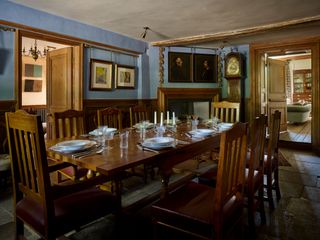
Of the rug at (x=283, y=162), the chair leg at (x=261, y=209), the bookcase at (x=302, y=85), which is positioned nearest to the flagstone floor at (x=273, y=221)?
the chair leg at (x=261, y=209)

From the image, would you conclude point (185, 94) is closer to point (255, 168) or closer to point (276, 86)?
point (276, 86)

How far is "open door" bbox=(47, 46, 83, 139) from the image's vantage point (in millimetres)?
3924

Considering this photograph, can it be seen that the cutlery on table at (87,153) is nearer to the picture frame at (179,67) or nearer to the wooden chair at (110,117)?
the wooden chair at (110,117)

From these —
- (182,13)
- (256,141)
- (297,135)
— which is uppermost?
(182,13)

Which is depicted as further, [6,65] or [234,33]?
[234,33]

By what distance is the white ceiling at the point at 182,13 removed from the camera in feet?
10.1

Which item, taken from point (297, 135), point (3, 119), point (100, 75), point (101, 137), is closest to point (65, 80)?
point (100, 75)

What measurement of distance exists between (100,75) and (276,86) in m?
4.40

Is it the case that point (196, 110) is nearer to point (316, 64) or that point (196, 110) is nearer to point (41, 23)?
point (316, 64)

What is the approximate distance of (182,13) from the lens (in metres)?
3.46

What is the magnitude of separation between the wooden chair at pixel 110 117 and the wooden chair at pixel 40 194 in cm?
132

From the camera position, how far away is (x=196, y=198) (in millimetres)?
1599

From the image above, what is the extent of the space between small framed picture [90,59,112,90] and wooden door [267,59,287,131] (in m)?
3.86

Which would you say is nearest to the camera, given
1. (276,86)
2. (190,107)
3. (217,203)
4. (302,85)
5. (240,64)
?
(217,203)
